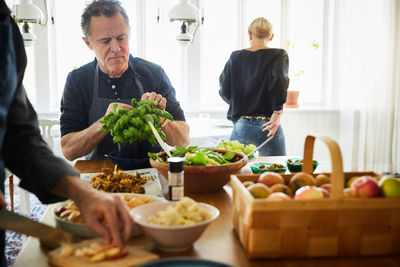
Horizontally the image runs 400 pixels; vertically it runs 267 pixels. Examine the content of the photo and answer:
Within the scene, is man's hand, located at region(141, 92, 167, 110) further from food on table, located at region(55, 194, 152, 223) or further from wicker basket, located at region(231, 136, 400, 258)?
wicker basket, located at region(231, 136, 400, 258)

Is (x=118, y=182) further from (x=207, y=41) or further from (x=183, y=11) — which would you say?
(x=207, y=41)

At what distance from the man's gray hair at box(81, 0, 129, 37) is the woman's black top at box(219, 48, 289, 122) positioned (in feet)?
6.18

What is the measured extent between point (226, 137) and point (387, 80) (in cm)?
296

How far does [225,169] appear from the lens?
1541 millimetres

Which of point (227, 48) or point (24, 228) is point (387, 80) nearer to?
point (227, 48)

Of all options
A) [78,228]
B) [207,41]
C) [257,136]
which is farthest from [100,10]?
[207,41]

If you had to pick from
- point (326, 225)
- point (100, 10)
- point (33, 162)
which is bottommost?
point (326, 225)

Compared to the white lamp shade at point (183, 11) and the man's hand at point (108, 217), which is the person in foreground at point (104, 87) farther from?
the man's hand at point (108, 217)

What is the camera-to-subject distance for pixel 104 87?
235 centimetres

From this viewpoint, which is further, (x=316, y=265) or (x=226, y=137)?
(x=226, y=137)

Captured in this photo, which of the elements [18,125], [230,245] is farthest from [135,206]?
[18,125]

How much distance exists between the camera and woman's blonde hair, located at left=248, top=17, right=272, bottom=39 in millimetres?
3807

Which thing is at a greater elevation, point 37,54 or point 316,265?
point 37,54

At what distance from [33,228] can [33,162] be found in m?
0.21
